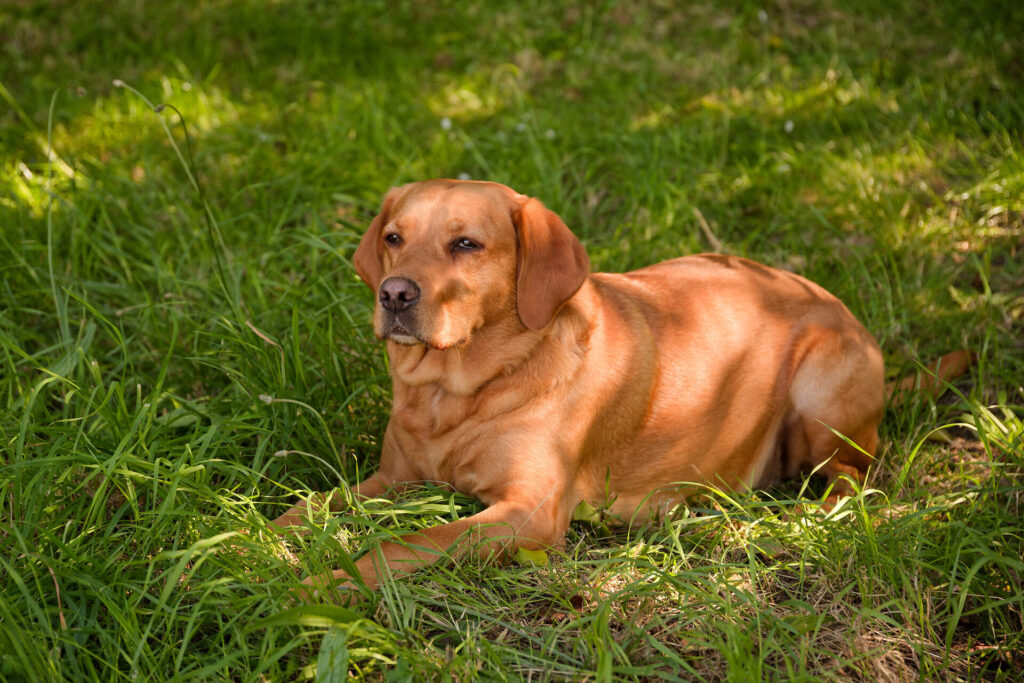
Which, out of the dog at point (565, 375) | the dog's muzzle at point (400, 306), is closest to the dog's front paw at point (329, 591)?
the dog at point (565, 375)

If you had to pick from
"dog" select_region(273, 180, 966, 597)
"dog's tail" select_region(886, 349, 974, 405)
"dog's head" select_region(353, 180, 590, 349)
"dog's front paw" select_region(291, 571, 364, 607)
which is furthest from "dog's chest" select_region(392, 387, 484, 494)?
"dog's tail" select_region(886, 349, 974, 405)

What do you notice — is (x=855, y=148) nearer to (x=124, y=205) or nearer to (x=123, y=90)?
(x=124, y=205)

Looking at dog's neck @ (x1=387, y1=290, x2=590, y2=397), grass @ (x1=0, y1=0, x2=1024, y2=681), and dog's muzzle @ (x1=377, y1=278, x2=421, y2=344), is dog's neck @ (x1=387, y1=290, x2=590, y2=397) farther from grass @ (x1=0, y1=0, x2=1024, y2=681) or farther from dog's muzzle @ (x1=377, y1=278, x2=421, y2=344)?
grass @ (x1=0, y1=0, x2=1024, y2=681)

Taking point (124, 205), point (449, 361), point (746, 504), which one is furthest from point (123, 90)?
point (746, 504)

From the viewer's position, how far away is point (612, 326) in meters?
3.05

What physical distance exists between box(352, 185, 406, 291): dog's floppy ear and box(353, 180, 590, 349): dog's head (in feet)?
0.38

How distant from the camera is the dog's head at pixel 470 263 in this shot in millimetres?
2637

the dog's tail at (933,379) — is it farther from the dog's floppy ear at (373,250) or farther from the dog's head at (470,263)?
the dog's floppy ear at (373,250)

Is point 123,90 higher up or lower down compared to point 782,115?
higher up

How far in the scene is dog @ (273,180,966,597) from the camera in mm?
2693

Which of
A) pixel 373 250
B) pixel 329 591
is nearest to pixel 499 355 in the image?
pixel 373 250

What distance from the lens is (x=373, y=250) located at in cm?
307

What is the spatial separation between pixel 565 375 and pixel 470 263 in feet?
1.65

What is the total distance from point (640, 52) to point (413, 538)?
16.0 ft
